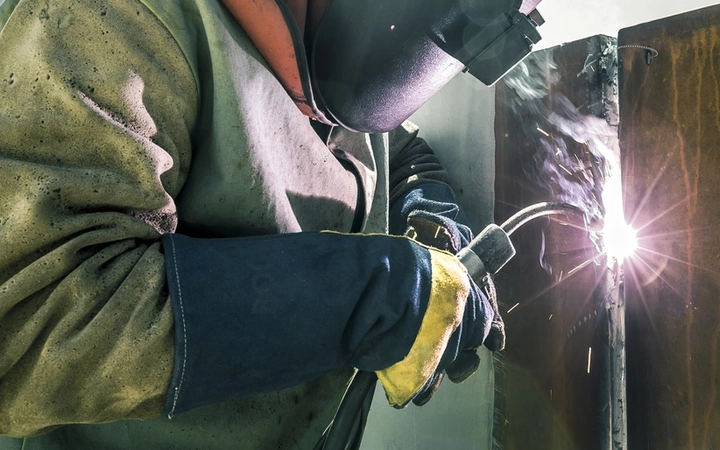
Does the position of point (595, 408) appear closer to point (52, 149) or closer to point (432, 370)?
point (432, 370)

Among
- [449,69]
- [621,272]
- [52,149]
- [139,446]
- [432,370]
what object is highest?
[449,69]

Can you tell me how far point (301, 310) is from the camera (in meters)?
0.91

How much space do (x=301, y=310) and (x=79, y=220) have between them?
1.19ft

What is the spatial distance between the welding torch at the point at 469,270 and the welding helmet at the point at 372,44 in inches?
15.0

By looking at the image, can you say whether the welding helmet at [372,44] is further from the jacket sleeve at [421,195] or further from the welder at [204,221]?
the jacket sleeve at [421,195]

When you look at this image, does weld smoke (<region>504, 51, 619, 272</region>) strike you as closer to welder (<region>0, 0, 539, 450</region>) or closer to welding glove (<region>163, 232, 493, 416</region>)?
welder (<region>0, 0, 539, 450</region>)

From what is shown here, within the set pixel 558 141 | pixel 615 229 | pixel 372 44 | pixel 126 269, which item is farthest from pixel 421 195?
pixel 126 269

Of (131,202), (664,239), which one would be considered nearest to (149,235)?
(131,202)

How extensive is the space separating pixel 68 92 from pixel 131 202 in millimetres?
182

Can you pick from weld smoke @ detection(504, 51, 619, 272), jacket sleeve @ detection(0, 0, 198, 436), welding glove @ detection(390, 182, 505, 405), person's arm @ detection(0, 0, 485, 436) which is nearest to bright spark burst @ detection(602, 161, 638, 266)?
weld smoke @ detection(504, 51, 619, 272)

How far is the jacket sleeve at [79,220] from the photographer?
775 millimetres

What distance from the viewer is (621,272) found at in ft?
4.82

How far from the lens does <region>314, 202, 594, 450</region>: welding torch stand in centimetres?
119

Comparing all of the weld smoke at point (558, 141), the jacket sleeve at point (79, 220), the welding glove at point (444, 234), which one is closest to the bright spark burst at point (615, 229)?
the weld smoke at point (558, 141)
